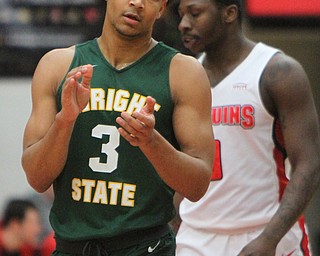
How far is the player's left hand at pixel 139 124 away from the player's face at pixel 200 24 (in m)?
1.87

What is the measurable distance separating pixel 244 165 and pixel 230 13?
93cm

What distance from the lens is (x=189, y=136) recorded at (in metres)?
4.50

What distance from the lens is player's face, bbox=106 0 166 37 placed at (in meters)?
4.47

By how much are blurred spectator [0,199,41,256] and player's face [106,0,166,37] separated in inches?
217

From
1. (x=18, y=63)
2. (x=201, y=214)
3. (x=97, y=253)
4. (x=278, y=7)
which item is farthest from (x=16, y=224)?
(x=97, y=253)

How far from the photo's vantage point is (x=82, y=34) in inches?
404

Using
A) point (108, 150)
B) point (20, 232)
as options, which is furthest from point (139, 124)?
point (20, 232)

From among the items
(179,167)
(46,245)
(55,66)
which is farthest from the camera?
(46,245)

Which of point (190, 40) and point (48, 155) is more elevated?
point (190, 40)

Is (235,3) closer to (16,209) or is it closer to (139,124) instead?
(139,124)

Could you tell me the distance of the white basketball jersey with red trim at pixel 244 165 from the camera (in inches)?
224

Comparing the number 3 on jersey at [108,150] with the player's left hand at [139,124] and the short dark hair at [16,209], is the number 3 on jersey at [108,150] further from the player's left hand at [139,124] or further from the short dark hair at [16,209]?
the short dark hair at [16,209]

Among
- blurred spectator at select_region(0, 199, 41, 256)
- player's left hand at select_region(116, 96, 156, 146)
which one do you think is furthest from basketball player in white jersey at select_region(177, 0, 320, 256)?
blurred spectator at select_region(0, 199, 41, 256)

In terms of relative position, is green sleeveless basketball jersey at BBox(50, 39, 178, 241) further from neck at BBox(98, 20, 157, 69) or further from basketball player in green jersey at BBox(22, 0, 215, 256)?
neck at BBox(98, 20, 157, 69)
